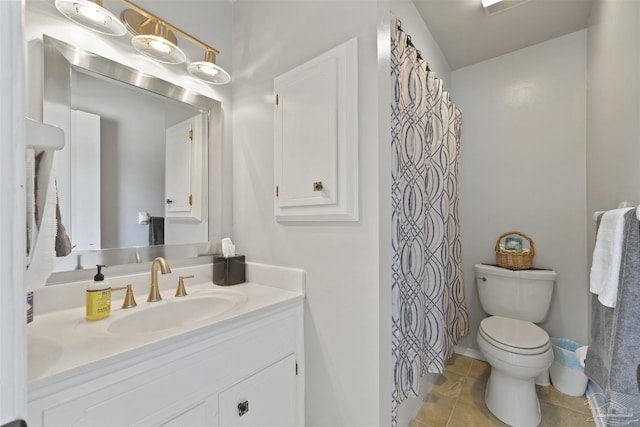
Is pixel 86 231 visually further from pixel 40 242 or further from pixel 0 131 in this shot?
pixel 0 131

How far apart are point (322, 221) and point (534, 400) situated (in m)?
1.62

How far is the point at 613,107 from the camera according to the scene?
1.31m

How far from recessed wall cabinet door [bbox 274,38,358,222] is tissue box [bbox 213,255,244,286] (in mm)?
330

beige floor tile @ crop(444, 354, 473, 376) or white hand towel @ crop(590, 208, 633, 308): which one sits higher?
white hand towel @ crop(590, 208, 633, 308)

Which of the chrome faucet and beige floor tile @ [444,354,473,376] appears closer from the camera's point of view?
the chrome faucet

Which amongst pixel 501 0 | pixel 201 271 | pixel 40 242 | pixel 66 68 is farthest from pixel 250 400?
pixel 501 0

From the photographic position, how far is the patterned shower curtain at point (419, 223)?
1204mm

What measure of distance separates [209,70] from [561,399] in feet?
9.29

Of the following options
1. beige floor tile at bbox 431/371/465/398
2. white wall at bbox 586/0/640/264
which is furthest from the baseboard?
white wall at bbox 586/0/640/264

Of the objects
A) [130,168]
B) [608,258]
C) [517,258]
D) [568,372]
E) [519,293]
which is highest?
[130,168]

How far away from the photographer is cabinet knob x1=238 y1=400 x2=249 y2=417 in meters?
0.97

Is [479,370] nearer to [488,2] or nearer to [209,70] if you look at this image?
[488,2]

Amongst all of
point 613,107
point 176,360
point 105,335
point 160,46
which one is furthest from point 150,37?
point 613,107

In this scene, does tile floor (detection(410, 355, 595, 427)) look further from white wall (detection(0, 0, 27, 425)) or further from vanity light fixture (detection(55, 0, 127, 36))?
vanity light fixture (detection(55, 0, 127, 36))
